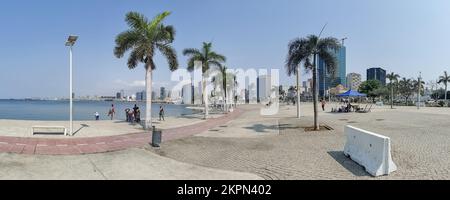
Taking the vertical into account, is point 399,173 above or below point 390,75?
below

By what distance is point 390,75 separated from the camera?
6819 centimetres

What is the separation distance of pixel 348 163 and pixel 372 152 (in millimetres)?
1189

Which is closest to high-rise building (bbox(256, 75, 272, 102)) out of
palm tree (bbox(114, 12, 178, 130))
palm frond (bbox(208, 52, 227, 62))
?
palm frond (bbox(208, 52, 227, 62))

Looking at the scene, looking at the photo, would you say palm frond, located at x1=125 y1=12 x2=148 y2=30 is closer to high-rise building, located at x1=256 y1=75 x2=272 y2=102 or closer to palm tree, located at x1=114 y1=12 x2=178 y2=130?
palm tree, located at x1=114 y1=12 x2=178 y2=130

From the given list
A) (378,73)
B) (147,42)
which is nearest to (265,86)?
(147,42)

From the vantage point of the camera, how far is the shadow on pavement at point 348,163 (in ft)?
26.7

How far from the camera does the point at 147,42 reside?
19.9 metres

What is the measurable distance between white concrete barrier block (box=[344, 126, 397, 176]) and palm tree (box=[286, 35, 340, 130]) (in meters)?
7.92

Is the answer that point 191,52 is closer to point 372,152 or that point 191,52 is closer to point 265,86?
point 372,152

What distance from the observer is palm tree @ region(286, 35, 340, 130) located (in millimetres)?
17562

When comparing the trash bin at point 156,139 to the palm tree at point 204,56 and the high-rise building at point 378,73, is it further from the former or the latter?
the high-rise building at point 378,73
